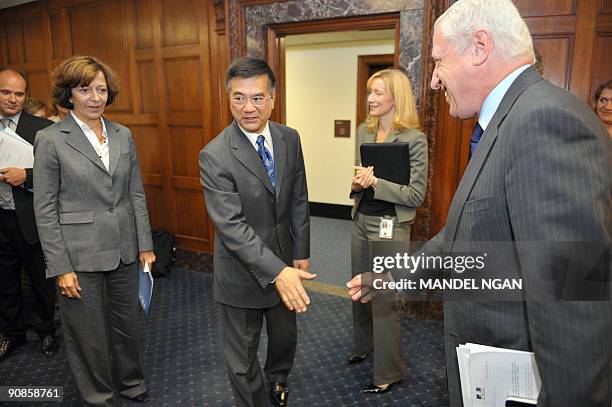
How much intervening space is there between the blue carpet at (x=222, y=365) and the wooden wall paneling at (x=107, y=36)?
2553 millimetres

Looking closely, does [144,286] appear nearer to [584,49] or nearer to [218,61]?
[218,61]

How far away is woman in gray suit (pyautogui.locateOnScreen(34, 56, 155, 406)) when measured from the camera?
6.73 ft

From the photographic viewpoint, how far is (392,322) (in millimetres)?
2459

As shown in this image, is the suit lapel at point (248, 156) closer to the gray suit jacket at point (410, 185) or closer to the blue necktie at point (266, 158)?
the blue necktie at point (266, 158)

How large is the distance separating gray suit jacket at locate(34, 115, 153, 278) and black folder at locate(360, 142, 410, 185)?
1.38 m

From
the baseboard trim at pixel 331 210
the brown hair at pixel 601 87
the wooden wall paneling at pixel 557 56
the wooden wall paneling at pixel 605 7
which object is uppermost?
the wooden wall paneling at pixel 605 7

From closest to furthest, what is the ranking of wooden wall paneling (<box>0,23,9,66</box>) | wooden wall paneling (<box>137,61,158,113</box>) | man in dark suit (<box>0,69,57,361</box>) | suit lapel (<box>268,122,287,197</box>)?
suit lapel (<box>268,122,287,197</box>) < man in dark suit (<box>0,69,57,361</box>) < wooden wall paneling (<box>137,61,158,113</box>) < wooden wall paneling (<box>0,23,9,66</box>)

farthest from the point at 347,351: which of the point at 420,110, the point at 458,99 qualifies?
the point at 458,99

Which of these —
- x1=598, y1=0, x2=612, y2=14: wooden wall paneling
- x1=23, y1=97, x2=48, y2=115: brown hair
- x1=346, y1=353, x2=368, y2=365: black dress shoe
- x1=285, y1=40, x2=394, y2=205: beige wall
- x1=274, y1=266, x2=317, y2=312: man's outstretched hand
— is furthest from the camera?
x1=285, y1=40, x2=394, y2=205: beige wall

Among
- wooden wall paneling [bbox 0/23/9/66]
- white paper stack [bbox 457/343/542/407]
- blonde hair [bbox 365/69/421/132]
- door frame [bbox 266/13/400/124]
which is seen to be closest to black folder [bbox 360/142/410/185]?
Answer: blonde hair [bbox 365/69/421/132]

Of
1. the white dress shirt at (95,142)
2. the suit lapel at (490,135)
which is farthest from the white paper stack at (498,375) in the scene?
the white dress shirt at (95,142)

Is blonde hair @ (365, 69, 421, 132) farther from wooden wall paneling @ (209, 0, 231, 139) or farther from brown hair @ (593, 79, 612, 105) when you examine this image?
wooden wall paneling @ (209, 0, 231, 139)

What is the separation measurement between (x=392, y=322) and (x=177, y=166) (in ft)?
9.92

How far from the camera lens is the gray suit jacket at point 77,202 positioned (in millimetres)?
2043
